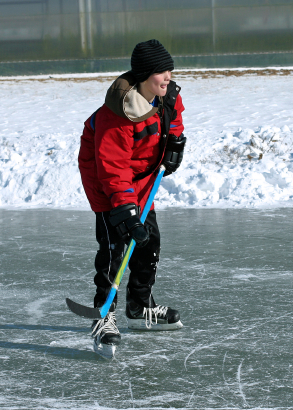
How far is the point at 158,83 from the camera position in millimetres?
2531

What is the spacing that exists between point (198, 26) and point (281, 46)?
1886 millimetres

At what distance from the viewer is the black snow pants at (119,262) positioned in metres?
2.69

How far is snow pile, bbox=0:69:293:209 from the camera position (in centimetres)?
639

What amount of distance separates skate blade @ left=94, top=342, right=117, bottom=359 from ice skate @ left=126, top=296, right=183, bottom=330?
363 millimetres

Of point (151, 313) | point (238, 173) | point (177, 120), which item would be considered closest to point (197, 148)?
point (238, 173)

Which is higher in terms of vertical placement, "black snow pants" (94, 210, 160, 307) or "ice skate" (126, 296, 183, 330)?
"black snow pants" (94, 210, 160, 307)

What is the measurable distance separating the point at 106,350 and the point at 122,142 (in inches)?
36.1

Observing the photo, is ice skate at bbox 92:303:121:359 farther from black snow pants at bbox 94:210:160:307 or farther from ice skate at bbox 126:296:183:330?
ice skate at bbox 126:296:183:330

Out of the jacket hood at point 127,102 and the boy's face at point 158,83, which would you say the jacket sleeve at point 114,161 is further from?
the boy's face at point 158,83

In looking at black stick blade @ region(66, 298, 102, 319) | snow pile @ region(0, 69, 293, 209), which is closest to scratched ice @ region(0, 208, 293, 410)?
black stick blade @ region(66, 298, 102, 319)

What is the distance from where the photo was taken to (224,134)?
25.9 feet

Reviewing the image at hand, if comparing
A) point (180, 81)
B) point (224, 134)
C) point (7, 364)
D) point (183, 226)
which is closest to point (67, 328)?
point (7, 364)

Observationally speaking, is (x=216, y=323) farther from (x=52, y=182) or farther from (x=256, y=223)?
(x=52, y=182)

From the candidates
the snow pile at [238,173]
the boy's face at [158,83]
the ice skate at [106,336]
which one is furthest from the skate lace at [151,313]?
the snow pile at [238,173]
